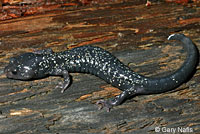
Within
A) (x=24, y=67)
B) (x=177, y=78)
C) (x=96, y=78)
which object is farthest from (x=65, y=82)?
(x=177, y=78)

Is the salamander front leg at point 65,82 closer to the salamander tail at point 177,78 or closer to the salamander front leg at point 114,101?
the salamander front leg at point 114,101

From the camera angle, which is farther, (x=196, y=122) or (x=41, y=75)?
(x=41, y=75)

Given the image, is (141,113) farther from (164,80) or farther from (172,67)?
(172,67)

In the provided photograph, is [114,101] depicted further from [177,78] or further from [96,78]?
[177,78]

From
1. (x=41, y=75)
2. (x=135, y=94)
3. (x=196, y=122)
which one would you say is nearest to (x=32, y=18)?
(x=41, y=75)

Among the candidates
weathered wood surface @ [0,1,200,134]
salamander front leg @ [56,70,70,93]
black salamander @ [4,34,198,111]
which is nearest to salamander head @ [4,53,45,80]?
black salamander @ [4,34,198,111]

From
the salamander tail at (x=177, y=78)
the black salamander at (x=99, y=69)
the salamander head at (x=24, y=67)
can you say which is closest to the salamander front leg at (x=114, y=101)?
the black salamander at (x=99, y=69)
